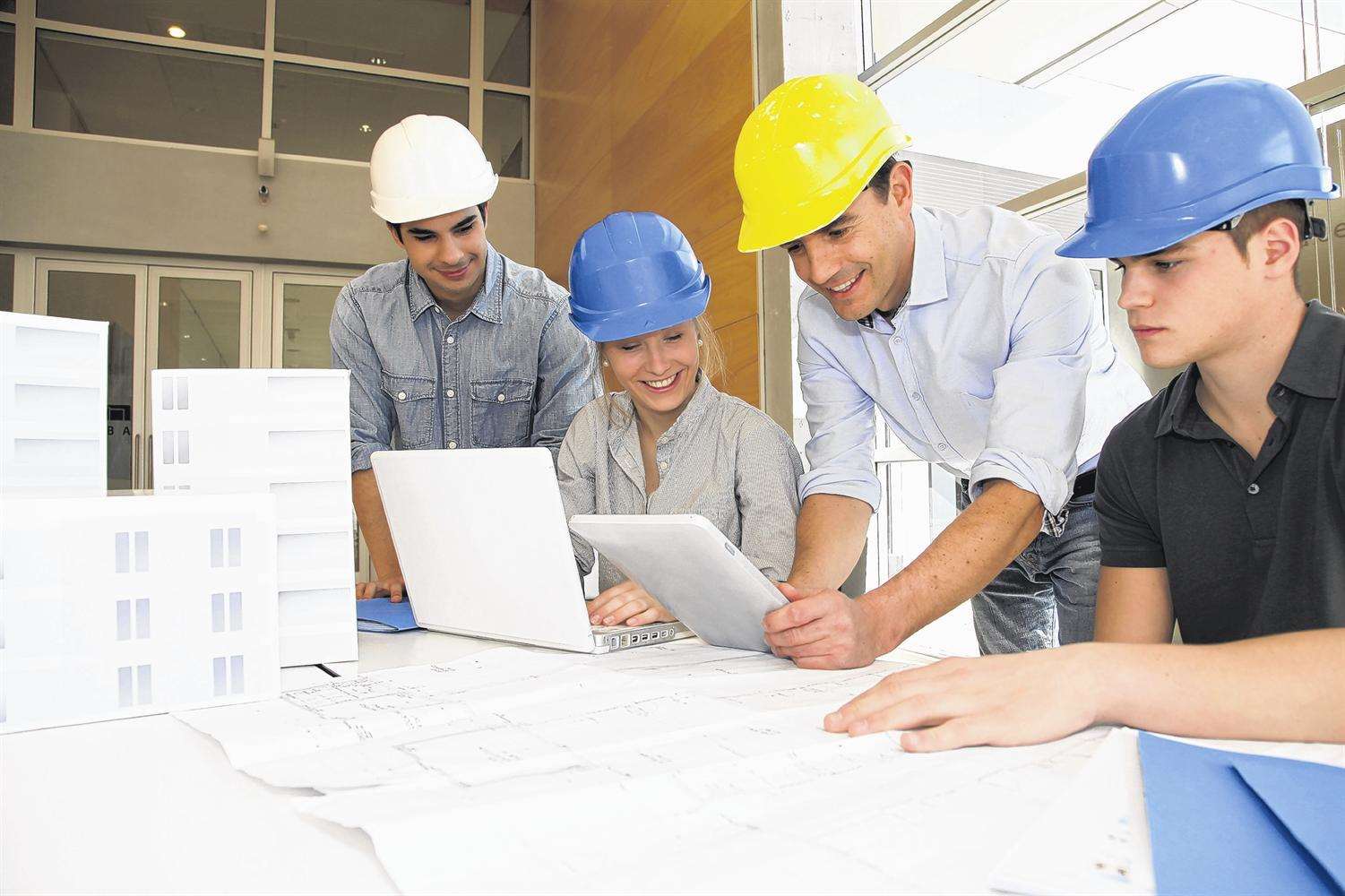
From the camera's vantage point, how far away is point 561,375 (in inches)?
92.7

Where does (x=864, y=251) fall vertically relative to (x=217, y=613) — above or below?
above

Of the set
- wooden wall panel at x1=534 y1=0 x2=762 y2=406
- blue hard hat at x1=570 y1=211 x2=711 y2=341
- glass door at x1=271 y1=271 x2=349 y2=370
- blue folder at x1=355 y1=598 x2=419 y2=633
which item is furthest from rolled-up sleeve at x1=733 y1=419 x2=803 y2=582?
glass door at x1=271 y1=271 x2=349 y2=370

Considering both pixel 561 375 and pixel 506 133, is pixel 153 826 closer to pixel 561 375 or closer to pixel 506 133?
pixel 561 375

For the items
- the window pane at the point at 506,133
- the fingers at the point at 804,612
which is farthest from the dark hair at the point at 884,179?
the window pane at the point at 506,133

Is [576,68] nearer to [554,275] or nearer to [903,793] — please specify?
[554,275]

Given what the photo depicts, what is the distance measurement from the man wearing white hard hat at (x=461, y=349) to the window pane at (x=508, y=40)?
5.11 metres

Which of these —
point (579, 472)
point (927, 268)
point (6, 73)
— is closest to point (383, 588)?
point (579, 472)

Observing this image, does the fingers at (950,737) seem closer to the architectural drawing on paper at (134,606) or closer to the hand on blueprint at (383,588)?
the architectural drawing on paper at (134,606)

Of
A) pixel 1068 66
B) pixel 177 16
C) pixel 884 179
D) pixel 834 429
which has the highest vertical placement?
pixel 177 16

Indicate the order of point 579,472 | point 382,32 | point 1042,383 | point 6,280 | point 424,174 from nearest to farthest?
1. point 1042,383
2. point 579,472
3. point 424,174
4. point 6,280
5. point 382,32

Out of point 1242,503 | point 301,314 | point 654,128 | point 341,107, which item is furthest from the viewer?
point 341,107

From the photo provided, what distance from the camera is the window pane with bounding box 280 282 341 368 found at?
20.6 ft

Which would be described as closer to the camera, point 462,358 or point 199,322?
point 462,358

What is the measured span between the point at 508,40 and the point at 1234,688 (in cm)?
722
